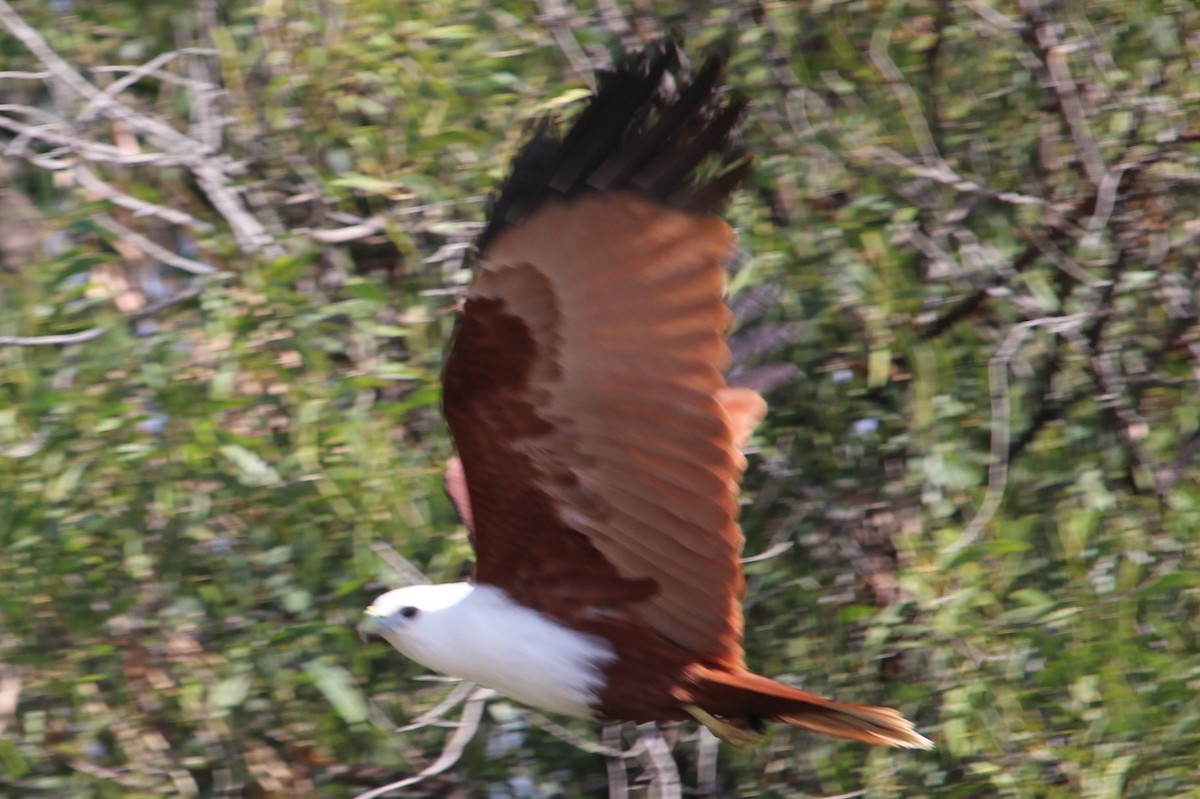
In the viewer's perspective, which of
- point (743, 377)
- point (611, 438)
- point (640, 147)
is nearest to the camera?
point (640, 147)

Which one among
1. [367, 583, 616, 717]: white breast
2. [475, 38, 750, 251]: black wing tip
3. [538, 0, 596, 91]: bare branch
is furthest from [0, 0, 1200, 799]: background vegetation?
[475, 38, 750, 251]: black wing tip

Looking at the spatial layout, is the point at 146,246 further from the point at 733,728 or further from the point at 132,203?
the point at 733,728

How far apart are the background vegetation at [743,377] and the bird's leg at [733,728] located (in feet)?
0.70

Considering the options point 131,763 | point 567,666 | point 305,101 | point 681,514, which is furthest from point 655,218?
point 131,763

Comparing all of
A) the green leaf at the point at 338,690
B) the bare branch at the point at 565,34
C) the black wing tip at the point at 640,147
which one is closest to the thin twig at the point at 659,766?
the green leaf at the point at 338,690

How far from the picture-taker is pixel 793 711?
261 centimetres

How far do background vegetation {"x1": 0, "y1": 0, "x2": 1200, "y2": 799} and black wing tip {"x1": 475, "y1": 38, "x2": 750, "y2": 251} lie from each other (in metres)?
0.49

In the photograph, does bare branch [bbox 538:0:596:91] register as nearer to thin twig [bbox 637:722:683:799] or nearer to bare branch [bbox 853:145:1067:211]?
bare branch [bbox 853:145:1067:211]

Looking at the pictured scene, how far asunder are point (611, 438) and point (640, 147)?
1.45ft

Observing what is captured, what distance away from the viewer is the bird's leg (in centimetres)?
270

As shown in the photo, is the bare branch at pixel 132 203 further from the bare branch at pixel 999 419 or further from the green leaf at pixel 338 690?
the bare branch at pixel 999 419

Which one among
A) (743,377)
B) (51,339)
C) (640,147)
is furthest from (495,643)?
(51,339)

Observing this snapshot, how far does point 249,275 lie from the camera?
9.76 feet

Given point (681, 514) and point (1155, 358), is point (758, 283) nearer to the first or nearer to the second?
point (681, 514)
